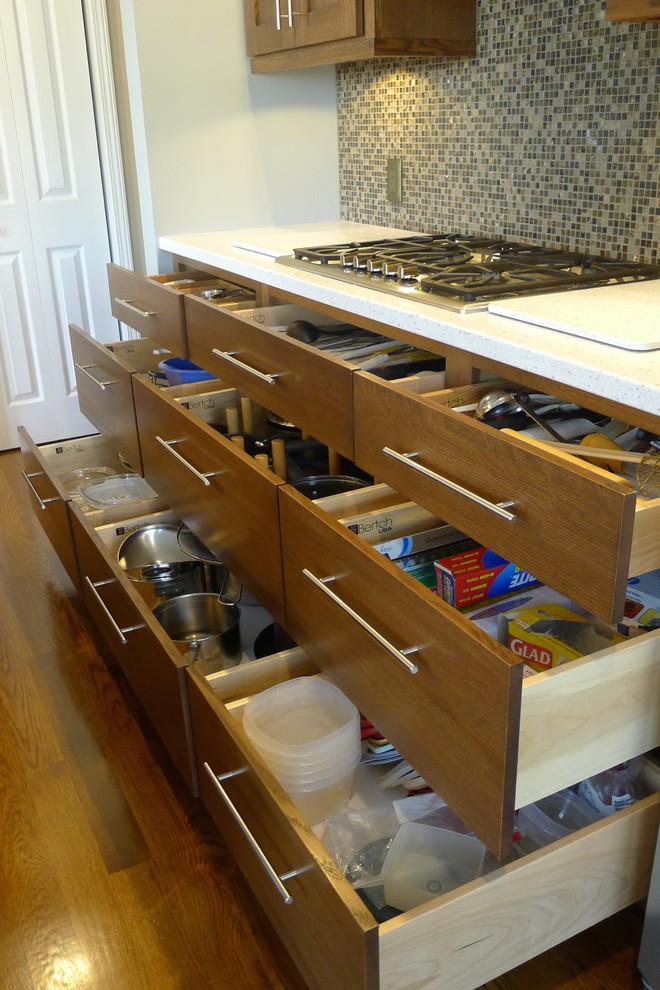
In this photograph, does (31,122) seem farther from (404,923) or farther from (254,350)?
(404,923)

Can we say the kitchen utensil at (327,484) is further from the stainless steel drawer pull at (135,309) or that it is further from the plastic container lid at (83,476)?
the plastic container lid at (83,476)

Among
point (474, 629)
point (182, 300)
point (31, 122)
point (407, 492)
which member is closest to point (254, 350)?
point (182, 300)

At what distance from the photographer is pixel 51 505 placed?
2.12m

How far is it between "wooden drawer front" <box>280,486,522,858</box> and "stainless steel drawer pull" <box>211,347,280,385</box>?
349 millimetres

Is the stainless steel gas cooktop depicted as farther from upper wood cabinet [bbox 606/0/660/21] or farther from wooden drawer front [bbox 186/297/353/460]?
upper wood cabinet [bbox 606/0/660/21]

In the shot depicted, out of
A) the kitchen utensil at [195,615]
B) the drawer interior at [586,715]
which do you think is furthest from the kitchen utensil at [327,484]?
the drawer interior at [586,715]

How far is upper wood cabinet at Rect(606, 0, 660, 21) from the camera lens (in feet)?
4.09

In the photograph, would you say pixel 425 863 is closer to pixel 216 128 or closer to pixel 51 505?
pixel 51 505

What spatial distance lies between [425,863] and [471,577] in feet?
1.36

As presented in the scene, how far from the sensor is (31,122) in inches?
126

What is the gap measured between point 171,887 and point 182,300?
1250mm

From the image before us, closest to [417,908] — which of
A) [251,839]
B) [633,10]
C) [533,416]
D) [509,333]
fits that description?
[251,839]

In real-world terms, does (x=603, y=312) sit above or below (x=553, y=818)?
above

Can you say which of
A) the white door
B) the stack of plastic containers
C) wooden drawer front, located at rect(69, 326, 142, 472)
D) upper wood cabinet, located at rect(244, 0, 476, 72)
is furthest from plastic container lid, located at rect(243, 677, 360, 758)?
the white door
